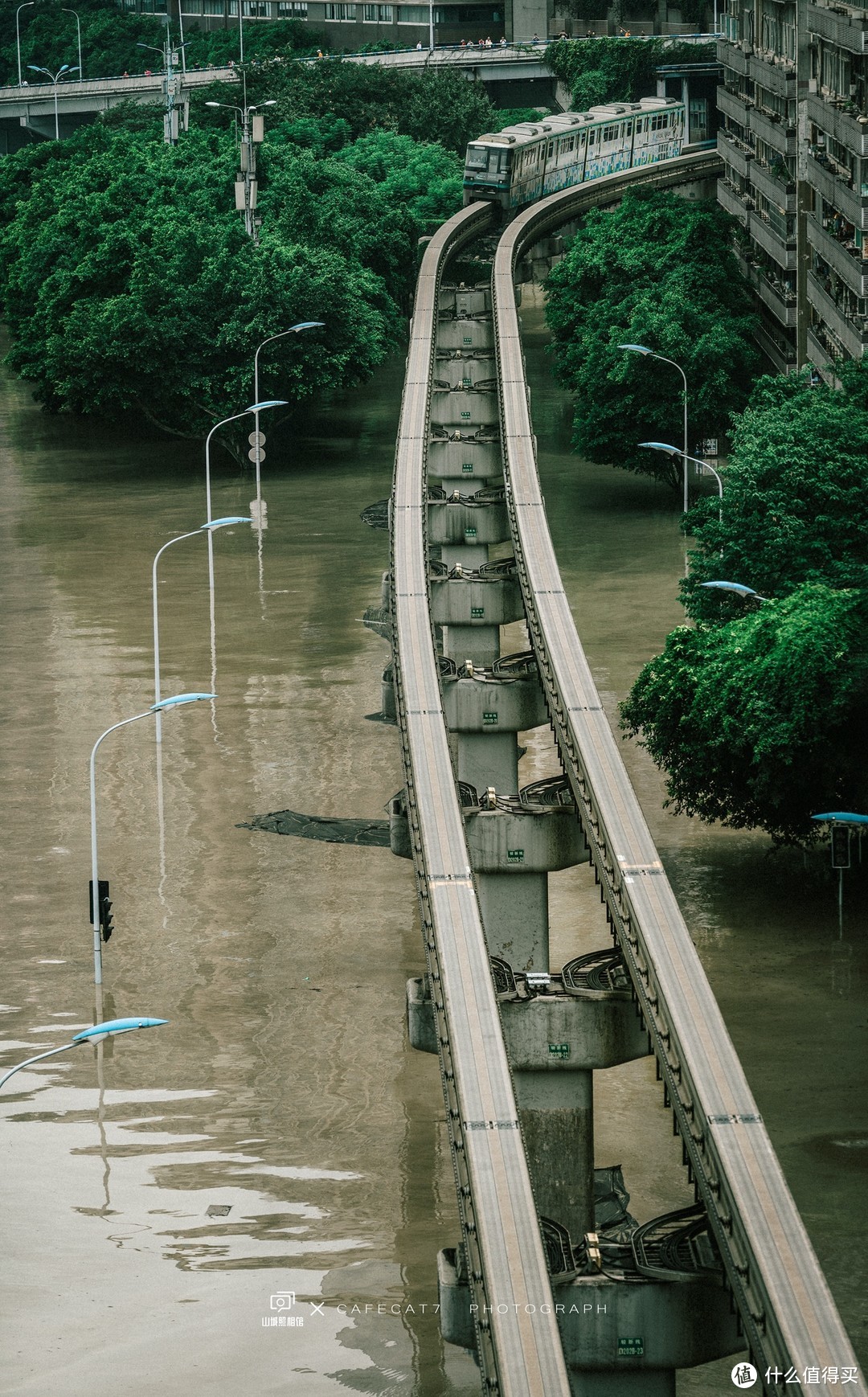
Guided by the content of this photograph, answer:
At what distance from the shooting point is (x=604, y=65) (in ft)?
552

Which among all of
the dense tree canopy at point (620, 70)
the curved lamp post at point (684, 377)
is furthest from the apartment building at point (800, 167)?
the dense tree canopy at point (620, 70)

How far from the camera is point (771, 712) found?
50.1 m

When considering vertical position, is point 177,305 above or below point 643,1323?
above

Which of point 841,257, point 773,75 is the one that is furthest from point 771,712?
point 773,75

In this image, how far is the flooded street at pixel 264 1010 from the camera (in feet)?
121

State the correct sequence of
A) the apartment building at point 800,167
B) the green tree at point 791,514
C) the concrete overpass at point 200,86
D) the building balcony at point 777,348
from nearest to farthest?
the green tree at point 791,514, the apartment building at point 800,167, the building balcony at point 777,348, the concrete overpass at point 200,86

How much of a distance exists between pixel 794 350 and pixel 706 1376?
246 ft

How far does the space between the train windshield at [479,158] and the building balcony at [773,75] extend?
52.7ft

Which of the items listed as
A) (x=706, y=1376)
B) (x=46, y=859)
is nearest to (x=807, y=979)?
(x=706, y=1376)

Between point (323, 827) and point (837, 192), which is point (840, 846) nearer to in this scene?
point (323, 827)

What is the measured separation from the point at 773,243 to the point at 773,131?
16.9 ft

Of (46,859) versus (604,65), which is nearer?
(46,859)

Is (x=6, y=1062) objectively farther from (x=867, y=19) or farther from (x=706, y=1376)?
(x=867, y=19)

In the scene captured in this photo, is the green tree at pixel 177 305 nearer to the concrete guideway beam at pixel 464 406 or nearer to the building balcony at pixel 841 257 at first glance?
the concrete guideway beam at pixel 464 406
